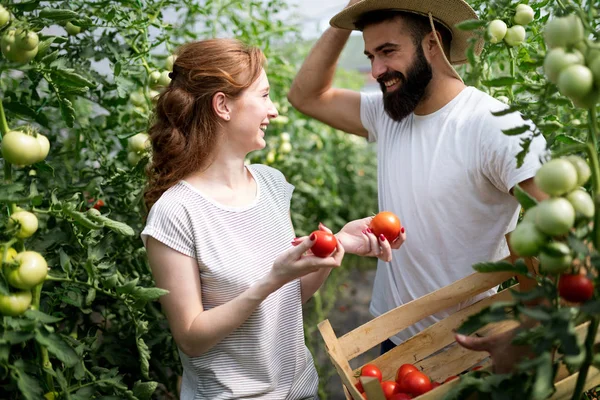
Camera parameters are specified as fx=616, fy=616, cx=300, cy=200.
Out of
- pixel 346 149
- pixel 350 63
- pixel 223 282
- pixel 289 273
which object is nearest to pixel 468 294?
pixel 289 273

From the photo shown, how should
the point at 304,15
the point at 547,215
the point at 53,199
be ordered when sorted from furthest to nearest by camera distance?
the point at 304,15 < the point at 53,199 < the point at 547,215

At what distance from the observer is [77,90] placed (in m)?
1.46

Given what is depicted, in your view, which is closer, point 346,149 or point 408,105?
point 408,105

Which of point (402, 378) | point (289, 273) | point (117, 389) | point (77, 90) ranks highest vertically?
point (77, 90)

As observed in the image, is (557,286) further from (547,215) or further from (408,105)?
(408,105)

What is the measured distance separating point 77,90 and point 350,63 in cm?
495

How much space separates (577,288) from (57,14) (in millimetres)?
1107

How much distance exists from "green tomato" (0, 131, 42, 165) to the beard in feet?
3.93

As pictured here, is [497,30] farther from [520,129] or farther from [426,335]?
[426,335]

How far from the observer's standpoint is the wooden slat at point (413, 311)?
1515 mm

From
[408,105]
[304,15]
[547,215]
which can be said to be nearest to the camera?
[547,215]

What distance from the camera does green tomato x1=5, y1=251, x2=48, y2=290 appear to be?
1.12 m

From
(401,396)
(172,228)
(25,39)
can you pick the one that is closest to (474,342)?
(401,396)

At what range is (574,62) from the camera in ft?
2.96
